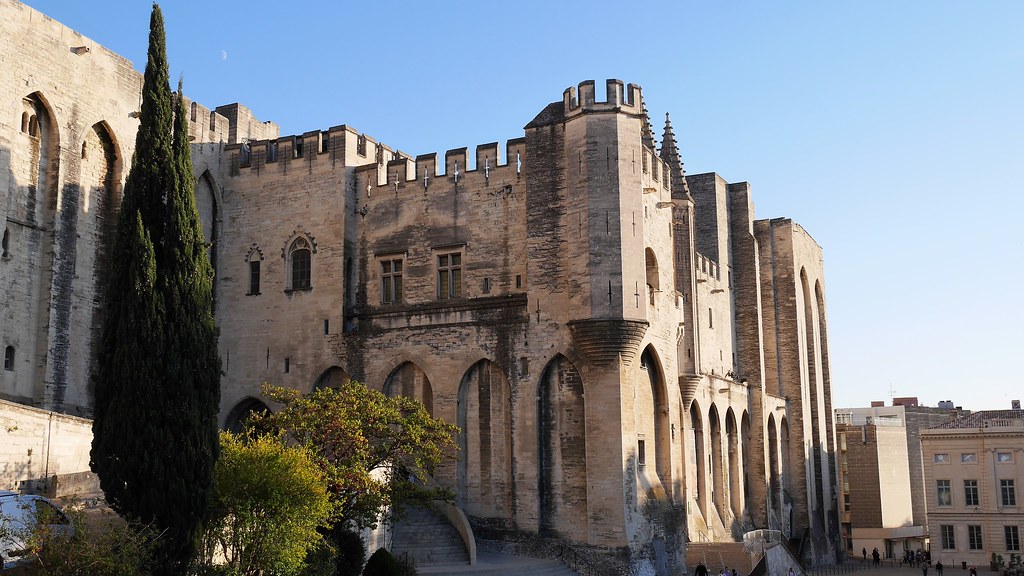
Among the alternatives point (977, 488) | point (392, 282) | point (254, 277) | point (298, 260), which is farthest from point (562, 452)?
point (977, 488)

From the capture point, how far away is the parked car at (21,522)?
594 inches

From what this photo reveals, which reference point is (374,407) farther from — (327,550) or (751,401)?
(751,401)

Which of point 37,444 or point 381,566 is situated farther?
point 381,566

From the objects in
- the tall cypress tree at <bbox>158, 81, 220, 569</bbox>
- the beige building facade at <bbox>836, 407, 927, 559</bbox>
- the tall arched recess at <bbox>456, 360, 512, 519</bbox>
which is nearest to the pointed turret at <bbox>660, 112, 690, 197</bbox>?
the tall arched recess at <bbox>456, 360, 512, 519</bbox>

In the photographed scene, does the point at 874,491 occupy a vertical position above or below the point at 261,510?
below

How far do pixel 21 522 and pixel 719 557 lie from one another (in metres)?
22.8

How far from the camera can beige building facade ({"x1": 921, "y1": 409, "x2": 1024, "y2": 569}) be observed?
50.4 m

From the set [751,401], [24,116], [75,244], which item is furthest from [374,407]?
[751,401]

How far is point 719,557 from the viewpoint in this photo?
33.6 meters

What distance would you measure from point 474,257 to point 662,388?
278 inches

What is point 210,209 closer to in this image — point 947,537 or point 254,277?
point 254,277

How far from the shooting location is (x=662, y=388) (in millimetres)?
33312

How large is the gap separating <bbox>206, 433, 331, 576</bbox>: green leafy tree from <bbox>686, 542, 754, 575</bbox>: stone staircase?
53.2 feet

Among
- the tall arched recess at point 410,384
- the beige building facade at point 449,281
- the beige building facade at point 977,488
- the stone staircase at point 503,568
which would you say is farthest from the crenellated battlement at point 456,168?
the beige building facade at point 977,488
